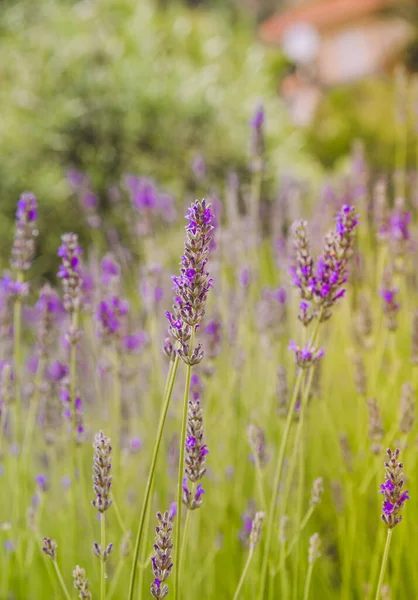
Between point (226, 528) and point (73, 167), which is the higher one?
point (73, 167)

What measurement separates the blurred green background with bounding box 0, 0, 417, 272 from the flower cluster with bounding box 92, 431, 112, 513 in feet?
13.7

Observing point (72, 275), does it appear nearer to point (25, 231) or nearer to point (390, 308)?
point (25, 231)

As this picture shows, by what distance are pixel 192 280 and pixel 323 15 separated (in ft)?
39.8

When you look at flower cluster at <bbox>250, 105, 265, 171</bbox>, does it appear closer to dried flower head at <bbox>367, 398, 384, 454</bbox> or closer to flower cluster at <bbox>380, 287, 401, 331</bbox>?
flower cluster at <bbox>380, 287, 401, 331</bbox>

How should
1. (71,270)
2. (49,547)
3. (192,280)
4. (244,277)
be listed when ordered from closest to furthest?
(192,280), (49,547), (71,270), (244,277)

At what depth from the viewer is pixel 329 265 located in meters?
1.00

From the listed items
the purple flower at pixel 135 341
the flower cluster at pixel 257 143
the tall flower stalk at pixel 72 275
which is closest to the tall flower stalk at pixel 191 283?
the tall flower stalk at pixel 72 275

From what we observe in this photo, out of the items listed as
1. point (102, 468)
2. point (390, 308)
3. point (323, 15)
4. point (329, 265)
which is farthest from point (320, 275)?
point (323, 15)

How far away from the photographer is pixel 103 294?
81.9 inches

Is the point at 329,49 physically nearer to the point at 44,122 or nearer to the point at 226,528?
the point at 44,122

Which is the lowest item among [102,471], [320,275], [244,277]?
[102,471]

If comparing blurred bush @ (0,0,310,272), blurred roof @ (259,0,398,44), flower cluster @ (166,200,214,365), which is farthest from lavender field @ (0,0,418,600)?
blurred roof @ (259,0,398,44)

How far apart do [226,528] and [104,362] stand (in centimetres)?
60

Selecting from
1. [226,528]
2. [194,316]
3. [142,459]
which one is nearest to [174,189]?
[142,459]
